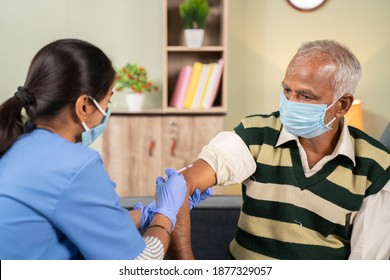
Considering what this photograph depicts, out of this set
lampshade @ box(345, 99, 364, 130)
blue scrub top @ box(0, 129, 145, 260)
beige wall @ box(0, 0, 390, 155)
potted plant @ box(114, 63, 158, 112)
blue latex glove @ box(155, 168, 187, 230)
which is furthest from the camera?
beige wall @ box(0, 0, 390, 155)

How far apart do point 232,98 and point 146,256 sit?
2.57 meters

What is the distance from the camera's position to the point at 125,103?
3648 millimetres

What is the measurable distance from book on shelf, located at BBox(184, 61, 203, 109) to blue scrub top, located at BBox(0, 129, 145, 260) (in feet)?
7.36

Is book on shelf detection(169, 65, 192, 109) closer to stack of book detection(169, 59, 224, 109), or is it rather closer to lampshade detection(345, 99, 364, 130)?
stack of book detection(169, 59, 224, 109)

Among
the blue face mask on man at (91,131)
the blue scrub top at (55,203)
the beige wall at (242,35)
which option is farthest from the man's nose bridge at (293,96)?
the beige wall at (242,35)

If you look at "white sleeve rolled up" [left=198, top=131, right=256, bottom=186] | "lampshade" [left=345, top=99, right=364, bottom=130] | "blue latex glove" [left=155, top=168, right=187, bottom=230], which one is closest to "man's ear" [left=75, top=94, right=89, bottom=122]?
"blue latex glove" [left=155, top=168, right=187, bottom=230]

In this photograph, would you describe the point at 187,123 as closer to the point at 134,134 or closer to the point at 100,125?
the point at 134,134

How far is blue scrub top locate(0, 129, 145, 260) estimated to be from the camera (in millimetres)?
1082

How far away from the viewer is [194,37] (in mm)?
3330

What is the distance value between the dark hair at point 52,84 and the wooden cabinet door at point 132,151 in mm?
2176

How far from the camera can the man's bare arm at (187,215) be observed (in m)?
1.45

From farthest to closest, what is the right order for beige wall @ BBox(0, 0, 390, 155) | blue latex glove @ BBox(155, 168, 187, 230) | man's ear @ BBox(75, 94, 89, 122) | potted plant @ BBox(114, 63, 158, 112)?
beige wall @ BBox(0, 0, 390, 155) < potted plant @ BBox(114, 63, 158, 112) < blue latex glove @ BBox(155, 168, 187, 230) < man's ear @ BBox(75, 94, 89, 122)

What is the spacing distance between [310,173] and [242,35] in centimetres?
221
